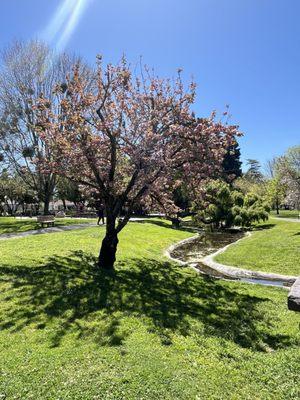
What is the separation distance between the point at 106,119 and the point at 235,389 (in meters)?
10.1

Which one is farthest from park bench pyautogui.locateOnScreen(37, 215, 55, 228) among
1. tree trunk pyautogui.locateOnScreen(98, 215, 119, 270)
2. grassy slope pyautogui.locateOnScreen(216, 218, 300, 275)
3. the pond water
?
tree trunk pyautogui.locateOnScreen(98, 215, 119, 270)

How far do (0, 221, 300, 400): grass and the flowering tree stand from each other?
10.5ft

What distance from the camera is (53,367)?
5.46 meters

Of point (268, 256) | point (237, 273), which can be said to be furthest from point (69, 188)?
point (237, 273)

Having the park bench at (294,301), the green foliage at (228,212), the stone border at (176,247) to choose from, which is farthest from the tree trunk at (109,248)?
the green foliage at (228,212)

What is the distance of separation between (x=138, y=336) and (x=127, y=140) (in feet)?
24.9

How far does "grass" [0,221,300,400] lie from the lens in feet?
16.6

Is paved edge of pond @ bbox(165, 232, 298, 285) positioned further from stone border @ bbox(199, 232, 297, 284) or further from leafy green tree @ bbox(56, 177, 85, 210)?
leafy green tree @ bbox(56, 177, 85, 210)

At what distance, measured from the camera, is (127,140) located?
1252 cm

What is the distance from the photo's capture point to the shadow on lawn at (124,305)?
7340 millimetres

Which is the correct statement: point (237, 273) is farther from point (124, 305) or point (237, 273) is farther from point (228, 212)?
point (228, 212)

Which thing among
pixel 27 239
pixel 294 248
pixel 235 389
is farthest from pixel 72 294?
pixel 294 248

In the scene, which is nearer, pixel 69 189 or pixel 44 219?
pixel 44 219

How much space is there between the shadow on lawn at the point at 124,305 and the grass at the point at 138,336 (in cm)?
3
